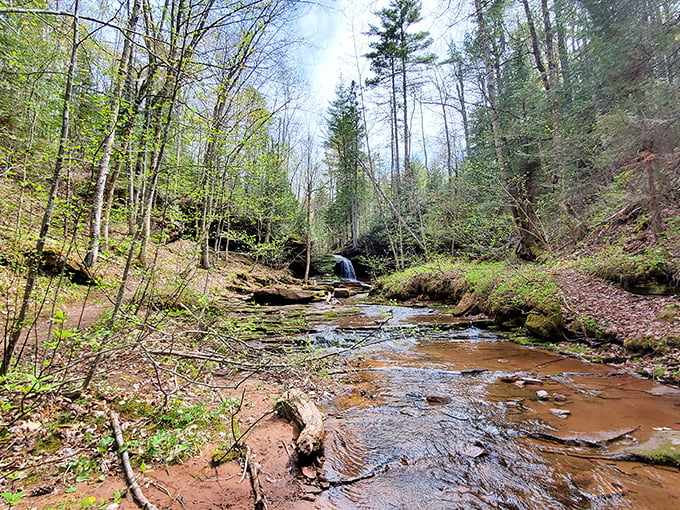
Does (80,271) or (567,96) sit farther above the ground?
(567,96)

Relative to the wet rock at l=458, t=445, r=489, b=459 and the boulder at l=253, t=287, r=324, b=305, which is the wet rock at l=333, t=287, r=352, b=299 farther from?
the wet rock at l=458, t=445, r=489, b=459

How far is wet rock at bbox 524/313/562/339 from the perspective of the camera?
6.70 metres

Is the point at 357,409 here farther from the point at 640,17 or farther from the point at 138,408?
the point at 640,17

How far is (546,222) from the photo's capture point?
42.5ft

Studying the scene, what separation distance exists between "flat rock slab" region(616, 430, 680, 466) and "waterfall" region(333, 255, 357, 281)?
77.6 feet

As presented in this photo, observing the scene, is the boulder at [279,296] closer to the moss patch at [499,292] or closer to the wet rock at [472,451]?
the moss patch at [499,292]

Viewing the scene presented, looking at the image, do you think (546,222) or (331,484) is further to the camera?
(546,222)

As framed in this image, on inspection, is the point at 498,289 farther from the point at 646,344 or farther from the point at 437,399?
the point at 437,399

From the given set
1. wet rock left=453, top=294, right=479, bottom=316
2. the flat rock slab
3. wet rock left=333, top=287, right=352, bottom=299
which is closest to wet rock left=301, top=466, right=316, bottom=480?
the flat rock slab

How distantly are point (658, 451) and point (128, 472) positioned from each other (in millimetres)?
4610

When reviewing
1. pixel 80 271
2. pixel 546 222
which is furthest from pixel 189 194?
pixel 546 222

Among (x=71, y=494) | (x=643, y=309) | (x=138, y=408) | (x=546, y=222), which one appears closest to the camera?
(x=71, y=494)

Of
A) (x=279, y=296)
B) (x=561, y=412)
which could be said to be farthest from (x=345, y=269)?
(x=561, y=412)

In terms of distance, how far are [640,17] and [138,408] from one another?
37.1 ft
